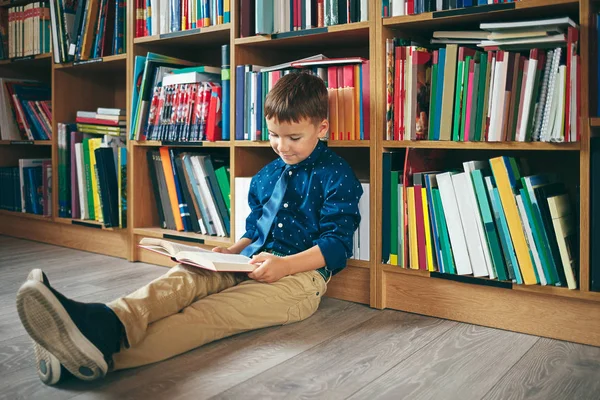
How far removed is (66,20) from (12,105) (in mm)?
672

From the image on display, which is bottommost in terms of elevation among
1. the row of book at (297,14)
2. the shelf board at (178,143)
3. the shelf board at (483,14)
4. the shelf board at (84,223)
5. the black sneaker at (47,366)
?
the black sneaker at (47,366)

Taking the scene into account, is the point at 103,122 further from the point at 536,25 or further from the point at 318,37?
the point at 536,25

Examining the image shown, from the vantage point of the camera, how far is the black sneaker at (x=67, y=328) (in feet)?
3.79

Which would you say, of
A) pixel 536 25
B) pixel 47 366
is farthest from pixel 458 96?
pixel 47 366

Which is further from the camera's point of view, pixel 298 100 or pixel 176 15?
pixel 176 15

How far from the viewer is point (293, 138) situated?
1796 millimetres

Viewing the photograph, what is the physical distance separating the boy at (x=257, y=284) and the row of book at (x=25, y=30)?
1690mm

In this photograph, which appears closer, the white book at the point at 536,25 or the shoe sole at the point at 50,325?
the shoe sole at the point at 50,325

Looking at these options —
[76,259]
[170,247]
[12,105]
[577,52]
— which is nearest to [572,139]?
[577,52]

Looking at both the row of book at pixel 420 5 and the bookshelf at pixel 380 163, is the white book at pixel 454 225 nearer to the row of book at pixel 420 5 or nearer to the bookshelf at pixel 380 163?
the bookshelf at pixel 380 163

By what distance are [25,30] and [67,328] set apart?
2.43 meters

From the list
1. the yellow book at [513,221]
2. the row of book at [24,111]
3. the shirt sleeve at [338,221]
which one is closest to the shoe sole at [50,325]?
the shirt sleeve at [338,221]

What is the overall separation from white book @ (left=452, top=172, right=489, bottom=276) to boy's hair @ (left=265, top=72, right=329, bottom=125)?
0.46 metres

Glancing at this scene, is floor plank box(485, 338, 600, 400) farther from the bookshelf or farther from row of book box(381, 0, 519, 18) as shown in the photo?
row of book box(381, 0, 519, 18)
